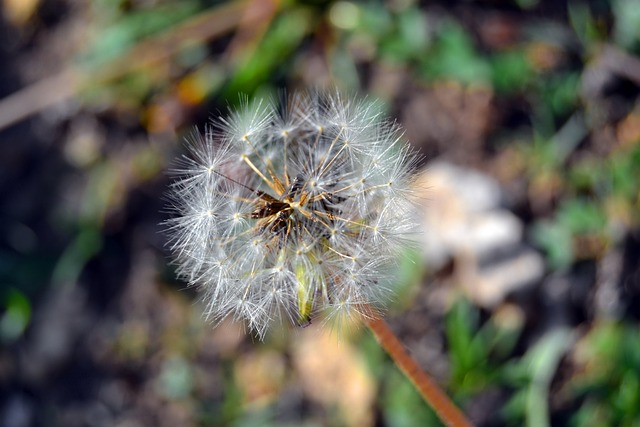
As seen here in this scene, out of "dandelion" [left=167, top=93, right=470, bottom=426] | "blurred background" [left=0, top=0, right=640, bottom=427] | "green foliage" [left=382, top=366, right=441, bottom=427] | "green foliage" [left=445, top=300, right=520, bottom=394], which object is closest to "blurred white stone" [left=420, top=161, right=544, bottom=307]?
"blurred background" [left=0, top=0, right=640, bottom=427]

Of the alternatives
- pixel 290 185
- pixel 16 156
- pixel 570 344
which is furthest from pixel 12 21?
pixel 570 344

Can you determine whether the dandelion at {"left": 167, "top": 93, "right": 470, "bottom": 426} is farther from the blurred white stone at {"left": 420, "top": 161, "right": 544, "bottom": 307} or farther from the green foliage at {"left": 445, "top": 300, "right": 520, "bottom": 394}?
the blurred white stone at {"left": 420, "top": 161, "right": 544, "bottom": 307}

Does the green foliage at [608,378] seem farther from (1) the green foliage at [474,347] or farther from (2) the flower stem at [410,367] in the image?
(2) the flower stem at [410,367]

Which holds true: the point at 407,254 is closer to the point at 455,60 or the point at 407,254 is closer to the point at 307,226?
the point at 455,60

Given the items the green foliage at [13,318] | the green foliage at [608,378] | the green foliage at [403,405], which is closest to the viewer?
the green foliage at [608,378]

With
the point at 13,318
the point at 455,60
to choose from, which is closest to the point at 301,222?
the point at 455,60

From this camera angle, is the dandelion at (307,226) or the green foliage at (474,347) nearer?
the dandelion at (307,226)

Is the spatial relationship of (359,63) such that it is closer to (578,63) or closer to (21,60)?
(578,63)

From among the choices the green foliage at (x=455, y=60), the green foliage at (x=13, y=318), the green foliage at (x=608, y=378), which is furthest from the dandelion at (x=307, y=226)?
the green foliage at (x=13, y=318)
